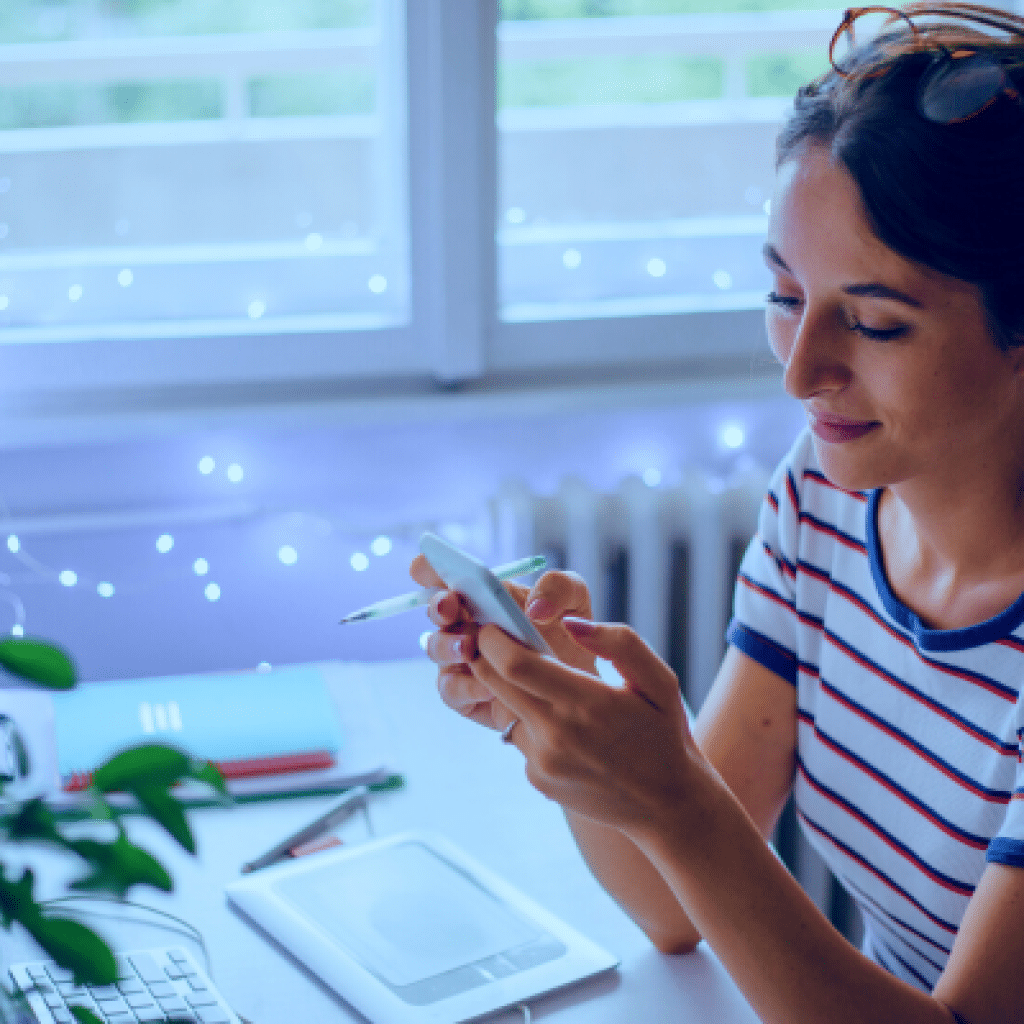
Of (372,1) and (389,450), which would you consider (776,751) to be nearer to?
(389,450)

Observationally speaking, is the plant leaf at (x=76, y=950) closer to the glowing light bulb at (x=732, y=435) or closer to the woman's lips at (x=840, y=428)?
the woman's lips at (x=840, y=428)

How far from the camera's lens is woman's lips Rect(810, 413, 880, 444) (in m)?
0.91

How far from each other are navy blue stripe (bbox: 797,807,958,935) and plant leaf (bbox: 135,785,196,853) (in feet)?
2.24

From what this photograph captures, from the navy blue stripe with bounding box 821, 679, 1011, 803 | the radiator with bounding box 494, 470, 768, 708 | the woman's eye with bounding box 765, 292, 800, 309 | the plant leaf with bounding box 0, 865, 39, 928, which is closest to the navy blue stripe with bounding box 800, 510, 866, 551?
the navy blue stripe with bounding box 821, 679, 1011, 803

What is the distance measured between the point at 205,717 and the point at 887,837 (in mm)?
578

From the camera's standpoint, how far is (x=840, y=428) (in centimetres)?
92

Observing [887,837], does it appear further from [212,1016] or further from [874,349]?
[212,1016]

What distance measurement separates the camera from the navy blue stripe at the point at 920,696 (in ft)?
3.03

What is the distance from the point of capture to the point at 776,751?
1.11 metres

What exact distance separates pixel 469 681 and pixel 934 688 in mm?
338

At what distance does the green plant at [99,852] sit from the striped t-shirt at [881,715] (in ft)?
1.79

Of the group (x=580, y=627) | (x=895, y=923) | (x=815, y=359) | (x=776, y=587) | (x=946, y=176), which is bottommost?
(x=895, y=923)

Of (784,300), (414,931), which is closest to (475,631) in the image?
(414,931)

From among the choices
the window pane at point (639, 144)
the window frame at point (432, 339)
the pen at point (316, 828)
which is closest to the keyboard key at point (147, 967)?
the pen at point (316, 828)
